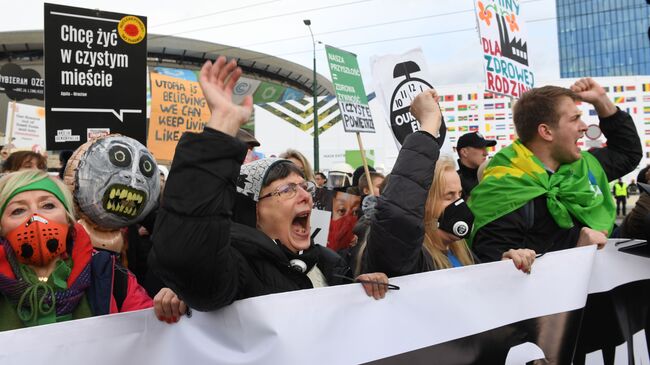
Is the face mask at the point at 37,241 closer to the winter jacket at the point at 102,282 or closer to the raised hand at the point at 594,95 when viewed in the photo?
the winter jacket at the point at 102,282

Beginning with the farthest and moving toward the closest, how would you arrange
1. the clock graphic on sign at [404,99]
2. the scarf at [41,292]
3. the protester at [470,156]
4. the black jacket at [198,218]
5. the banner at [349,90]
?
1. the banner at [349,90]
2. the protester at [470,156]
3. the clock graphic on sign at [404,99]
4. the scarf at [41,292]
5. the black jacket at [198,218]

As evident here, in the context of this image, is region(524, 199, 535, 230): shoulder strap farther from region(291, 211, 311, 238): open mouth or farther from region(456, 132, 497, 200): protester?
region(456, 132, 497, 200): protester

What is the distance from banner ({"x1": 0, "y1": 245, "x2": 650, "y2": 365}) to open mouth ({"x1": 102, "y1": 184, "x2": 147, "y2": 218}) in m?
0.78

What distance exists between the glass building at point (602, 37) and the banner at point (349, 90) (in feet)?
317

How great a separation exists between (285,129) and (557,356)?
2007 cm

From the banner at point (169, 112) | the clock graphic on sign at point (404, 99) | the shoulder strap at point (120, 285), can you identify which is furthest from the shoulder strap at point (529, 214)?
the banner at point (169, 112)

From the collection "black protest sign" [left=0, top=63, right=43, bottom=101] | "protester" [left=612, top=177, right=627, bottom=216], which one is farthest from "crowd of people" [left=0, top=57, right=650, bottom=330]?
"protester" [left=612, top=177, right=627, bottom=216]

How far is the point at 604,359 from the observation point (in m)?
2.22

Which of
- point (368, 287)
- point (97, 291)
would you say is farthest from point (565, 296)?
point (97, 291)

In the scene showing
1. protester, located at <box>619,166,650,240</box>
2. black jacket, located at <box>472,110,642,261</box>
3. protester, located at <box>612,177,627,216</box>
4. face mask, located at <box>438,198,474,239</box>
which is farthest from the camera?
protester, located at <box>612,177,627,216</box>

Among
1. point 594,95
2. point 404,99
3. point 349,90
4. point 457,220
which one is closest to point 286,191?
point 457,220

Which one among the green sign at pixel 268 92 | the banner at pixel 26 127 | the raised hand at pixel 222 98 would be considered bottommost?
the raised hand at pixel 222 98

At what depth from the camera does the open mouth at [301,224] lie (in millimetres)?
1979

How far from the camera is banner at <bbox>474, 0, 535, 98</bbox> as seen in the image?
4.64 m
